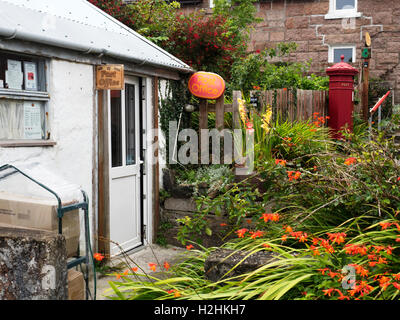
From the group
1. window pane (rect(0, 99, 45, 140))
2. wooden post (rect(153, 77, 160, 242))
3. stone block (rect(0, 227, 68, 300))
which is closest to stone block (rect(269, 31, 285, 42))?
wooden post (rect(153, 77, 160, 242))

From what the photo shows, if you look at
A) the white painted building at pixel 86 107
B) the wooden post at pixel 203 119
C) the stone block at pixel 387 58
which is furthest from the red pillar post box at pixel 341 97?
the stone block at pixel 387 58

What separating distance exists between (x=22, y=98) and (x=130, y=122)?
6.42 ft

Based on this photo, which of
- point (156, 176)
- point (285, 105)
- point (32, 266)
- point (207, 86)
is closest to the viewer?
point (32, 266)

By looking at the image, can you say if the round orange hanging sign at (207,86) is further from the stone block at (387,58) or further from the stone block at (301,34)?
the stone block at (387,58)

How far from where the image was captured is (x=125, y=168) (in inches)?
237

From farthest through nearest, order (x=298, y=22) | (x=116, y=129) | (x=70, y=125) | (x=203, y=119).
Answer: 1. (x=298, y=22)
2. (x=203, y=119)
3. (x=116, y=129)
4. (x=70, y=125)

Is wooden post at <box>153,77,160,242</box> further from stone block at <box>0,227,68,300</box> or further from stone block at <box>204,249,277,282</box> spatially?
stone block at <box>0,227,68,300</box>

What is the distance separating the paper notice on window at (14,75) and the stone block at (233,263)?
8.21 ft

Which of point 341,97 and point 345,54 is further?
point 345,54

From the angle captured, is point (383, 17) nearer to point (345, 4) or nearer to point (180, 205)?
point (345, 4)

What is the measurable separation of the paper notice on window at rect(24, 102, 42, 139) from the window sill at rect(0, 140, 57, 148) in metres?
0.11

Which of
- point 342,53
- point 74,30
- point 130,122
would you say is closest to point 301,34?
point 342,53

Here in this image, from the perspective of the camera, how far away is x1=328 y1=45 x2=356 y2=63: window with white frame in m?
11.6

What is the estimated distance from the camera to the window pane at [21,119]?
4.28m
